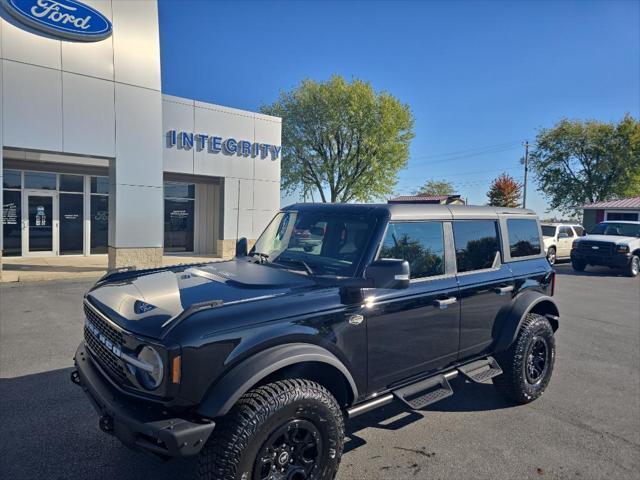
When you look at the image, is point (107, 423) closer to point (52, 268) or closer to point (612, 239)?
point (52, 268)

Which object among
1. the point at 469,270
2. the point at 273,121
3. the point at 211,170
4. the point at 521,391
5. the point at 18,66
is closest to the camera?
the point at 469,270

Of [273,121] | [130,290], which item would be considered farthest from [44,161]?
[130,290]

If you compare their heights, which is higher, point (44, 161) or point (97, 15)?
point (97, 15)

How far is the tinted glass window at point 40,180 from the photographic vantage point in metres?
15.6

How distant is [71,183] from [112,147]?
498cm

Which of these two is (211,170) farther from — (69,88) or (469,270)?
(469,270)

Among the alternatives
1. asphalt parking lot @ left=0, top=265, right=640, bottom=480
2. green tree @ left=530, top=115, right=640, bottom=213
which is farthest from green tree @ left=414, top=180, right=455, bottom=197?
asphalt parking lot @ left=0, top=265, right=640, bottom=480

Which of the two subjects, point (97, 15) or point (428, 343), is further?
point (97, 15)

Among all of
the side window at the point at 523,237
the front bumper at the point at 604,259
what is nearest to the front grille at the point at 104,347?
the side window at the point at 523,237

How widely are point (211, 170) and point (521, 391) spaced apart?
1487 centimetres

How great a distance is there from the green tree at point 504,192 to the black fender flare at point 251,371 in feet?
130

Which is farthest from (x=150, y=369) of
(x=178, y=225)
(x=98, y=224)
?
(x=178, y=225)

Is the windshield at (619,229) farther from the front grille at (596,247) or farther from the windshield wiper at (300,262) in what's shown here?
the windshield wiper at (300,262)

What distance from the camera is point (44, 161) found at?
1523 cm
